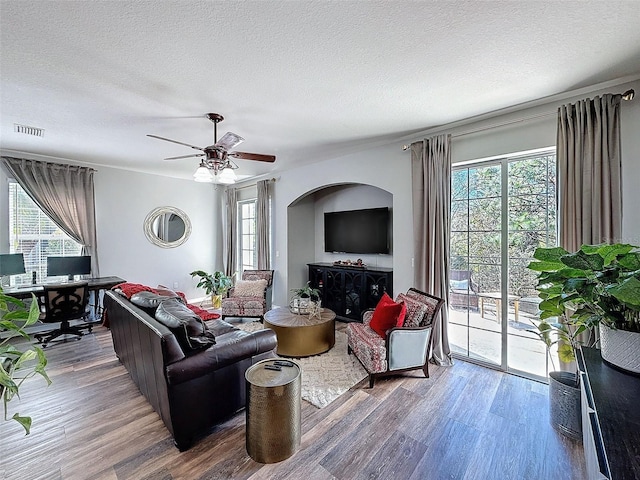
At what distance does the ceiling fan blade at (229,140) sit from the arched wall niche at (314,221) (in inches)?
89.9

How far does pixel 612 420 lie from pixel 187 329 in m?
2.37

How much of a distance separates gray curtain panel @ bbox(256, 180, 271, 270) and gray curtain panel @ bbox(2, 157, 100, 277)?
278 cm

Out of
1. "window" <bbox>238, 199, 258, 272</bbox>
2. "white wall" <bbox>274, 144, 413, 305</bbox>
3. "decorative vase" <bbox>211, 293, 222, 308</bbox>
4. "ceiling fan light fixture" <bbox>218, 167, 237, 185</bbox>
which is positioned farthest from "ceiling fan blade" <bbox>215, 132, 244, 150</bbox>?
"decorative vase" <bbox>211, 293, 222, 308</bbox>

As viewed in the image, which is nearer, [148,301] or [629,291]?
[629,291]

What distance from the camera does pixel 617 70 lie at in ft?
7.43

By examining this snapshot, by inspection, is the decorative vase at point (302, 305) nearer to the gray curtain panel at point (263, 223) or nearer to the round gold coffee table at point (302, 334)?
the round gold coffee table at point (302, 334)

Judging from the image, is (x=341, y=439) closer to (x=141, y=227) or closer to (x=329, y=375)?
(x=329, y=375)

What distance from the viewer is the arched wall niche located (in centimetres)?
511

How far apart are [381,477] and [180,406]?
141 centimetres

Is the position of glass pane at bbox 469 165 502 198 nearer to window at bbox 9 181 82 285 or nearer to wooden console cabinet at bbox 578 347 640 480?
wooden console cabinet at bbox 578 347 640 480

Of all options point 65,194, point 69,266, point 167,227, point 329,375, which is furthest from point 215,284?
point 329,375

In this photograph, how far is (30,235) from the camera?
14.7 ft

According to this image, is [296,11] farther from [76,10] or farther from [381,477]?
[381,477]

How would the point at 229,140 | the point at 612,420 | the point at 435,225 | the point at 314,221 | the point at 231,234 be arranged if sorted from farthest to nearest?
the point at 231,234
the point at 314,221
the point at 435,225
the point at 229,140
the point at 612,420
